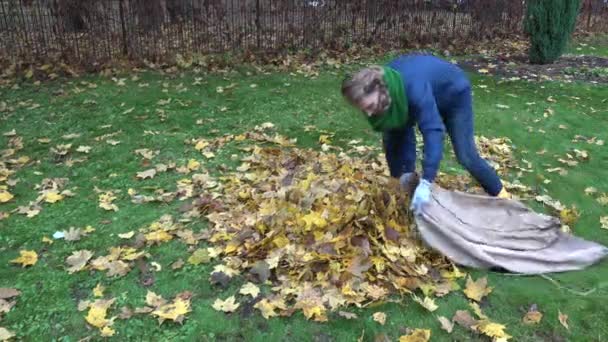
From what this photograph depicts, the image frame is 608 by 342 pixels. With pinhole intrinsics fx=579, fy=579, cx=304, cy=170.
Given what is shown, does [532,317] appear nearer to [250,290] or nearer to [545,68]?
[250,290]

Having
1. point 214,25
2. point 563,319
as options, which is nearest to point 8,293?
point 563,319

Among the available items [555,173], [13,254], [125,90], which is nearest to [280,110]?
[125,90]

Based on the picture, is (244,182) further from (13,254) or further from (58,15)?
(58,15)

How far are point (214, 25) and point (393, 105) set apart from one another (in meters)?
6.72

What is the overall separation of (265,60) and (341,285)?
6655 mm

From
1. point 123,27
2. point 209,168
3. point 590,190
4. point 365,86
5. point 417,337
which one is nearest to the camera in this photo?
point 417,337

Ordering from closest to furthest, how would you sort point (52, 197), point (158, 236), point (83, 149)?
point (158, 236)
point (52, 197)
point (83, 149)

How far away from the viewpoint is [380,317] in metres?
2.92

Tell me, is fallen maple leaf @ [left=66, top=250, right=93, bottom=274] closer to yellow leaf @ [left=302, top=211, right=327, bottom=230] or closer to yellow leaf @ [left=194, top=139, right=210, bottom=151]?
yellow leaf @ [left=302, top=211, right=327, bottom=230]

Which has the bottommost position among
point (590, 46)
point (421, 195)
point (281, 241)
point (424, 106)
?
point (590, 46)

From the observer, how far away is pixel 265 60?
925 centimetres

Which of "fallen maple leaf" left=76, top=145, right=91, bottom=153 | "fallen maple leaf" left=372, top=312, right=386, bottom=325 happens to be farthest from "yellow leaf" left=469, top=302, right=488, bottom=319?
"fallen maple leaf" left=76, top=145, right=91, bottom=153

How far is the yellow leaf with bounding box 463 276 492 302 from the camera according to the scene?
308 cm

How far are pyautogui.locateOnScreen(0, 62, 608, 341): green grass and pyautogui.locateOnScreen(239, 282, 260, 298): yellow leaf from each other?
0.30 ft
